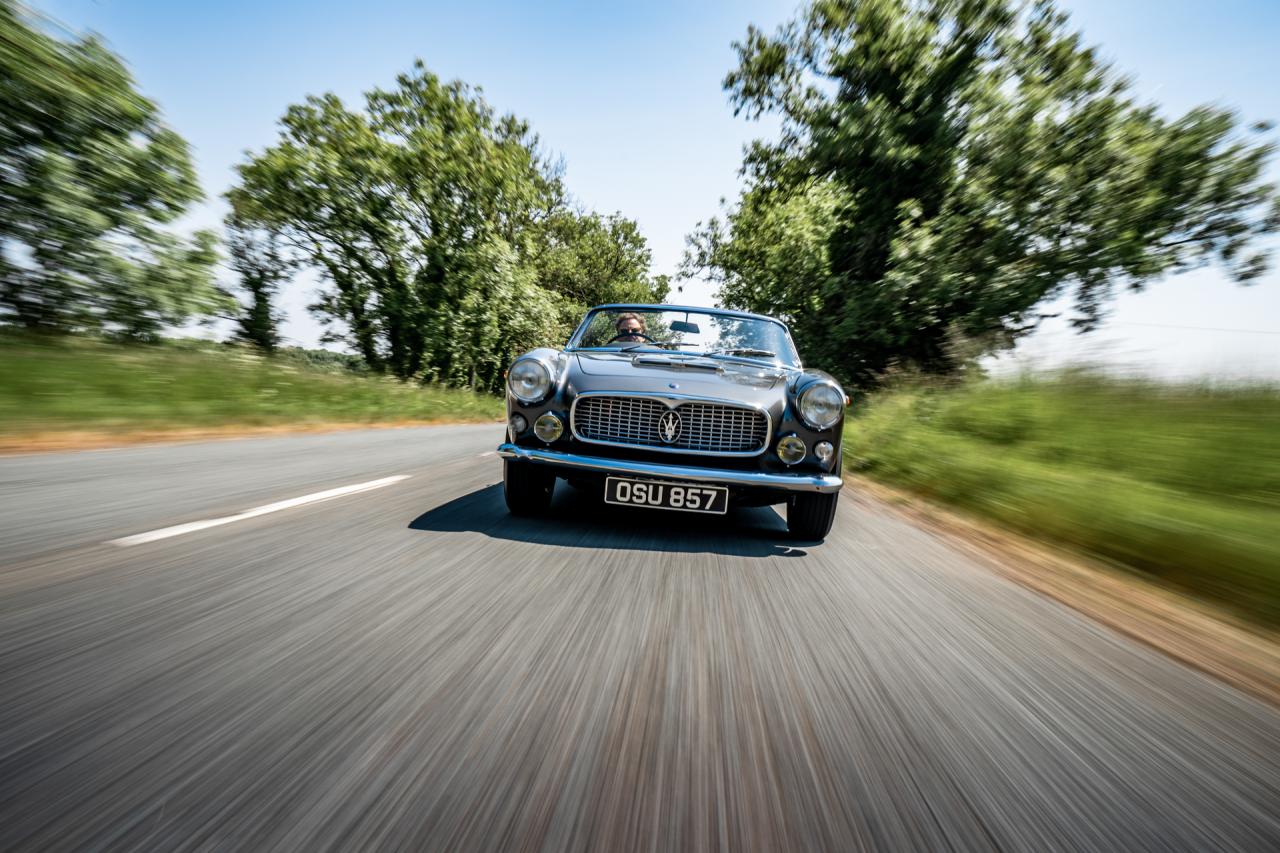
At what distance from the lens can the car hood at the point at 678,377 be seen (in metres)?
3.33

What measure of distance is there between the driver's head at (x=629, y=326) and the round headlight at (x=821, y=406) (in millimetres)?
1855

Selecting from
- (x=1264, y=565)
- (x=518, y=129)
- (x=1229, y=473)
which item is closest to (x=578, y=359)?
(x=1264, y=565)

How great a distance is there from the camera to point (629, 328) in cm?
490

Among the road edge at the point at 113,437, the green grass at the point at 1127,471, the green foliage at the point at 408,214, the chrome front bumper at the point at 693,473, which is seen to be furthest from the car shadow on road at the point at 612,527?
the green foliage at the point at 408,214

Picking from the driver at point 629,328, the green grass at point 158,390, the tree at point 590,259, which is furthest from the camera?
the tree at point 590,259

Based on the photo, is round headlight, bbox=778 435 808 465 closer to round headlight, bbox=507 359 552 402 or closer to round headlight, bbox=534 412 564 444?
round headlight, bbox=534 412 564 444

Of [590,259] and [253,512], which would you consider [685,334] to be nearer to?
[253,512]

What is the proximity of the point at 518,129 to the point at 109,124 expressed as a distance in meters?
20.3

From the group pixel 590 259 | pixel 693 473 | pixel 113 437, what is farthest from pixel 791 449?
pixel 590 259

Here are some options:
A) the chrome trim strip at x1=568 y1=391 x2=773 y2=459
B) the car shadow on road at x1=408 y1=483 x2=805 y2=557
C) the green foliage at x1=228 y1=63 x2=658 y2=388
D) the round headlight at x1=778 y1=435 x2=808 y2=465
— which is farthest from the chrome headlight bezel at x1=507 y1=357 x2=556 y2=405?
the green foliage at x1=228 y1=63 x2=658 y2=388

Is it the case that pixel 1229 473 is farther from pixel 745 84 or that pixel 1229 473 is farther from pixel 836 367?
pixel 745 84

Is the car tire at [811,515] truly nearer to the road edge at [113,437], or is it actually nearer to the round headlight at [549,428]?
the round headlight at [549,428]

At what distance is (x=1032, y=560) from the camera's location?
350 centimetres

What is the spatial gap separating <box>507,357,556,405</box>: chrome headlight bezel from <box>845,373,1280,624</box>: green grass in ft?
11.0
